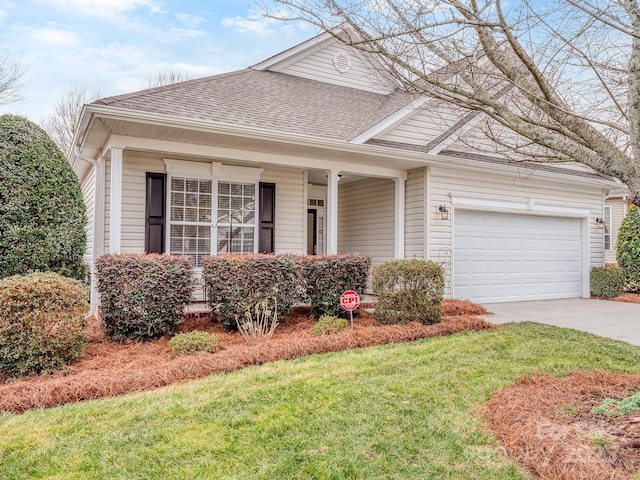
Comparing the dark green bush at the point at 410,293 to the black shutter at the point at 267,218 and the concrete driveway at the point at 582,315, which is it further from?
the black shutter at the point at 267,218

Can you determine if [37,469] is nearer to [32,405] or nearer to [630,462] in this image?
[32,405]

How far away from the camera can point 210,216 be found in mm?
8359

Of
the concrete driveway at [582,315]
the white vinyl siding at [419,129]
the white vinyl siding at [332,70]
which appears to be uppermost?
the white vinyl siding at [332,70]

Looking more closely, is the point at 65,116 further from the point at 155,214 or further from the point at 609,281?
the point at 609,281

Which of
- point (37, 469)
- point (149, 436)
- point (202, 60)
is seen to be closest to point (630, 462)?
point (149, 436)

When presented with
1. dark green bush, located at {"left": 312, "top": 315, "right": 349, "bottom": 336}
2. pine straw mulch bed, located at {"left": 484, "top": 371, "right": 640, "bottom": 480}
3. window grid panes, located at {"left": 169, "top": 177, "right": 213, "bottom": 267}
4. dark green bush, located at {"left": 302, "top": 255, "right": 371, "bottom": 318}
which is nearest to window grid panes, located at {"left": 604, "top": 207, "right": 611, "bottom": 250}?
dark green bush, located at {"left": 302, "top": 255, "right": 371, "bottom": 318}

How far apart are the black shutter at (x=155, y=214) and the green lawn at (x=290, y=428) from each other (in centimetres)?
409

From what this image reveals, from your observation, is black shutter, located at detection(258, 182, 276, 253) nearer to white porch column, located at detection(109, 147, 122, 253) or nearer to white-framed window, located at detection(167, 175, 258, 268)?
white-framed window, located at detection(167, 175, 258, 268)

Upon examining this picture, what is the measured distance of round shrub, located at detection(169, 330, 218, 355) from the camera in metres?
5.06

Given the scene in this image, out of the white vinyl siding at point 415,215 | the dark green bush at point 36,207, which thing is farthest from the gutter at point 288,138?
the dark green bush at point 36,207

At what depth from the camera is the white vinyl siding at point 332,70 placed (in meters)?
11.5

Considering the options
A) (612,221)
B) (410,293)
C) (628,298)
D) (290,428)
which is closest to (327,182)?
(410,293)

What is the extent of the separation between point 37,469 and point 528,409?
130 inches

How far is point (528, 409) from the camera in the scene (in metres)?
3.33
